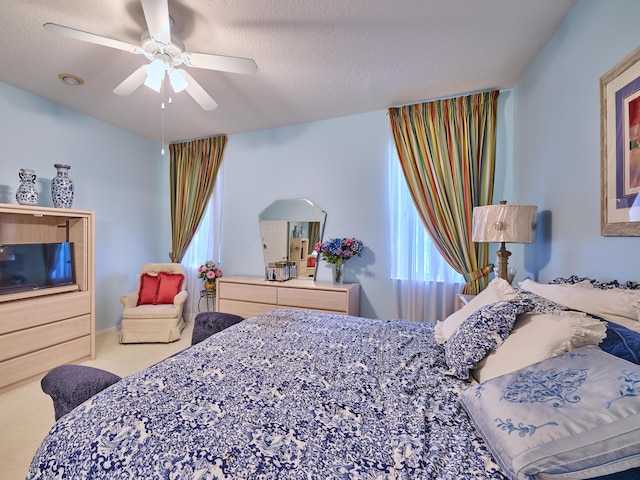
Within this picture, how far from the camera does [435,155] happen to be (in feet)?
9.90

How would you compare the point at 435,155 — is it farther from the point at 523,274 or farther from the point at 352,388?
the point at 352,388

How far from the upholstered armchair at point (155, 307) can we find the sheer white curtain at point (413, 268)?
265 cm

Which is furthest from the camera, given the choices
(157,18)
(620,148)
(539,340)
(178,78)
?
(178,78)

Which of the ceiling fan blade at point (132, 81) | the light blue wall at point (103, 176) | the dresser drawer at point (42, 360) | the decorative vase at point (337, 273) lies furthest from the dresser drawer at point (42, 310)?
the decorative vase at point (337, 273)

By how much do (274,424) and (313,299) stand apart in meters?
2.33

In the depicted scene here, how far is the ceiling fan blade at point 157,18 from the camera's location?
150cm

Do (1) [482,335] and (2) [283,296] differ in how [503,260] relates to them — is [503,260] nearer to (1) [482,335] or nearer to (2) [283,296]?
(1) [482,335]

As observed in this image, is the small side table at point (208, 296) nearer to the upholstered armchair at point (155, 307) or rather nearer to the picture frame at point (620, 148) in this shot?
the upholstered armchair at point (155, 307)

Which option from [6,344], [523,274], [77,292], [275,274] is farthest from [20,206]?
[523,274]

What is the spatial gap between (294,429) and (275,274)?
2.78m

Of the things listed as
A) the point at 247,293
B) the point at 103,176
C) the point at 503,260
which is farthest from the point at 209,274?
the point at 503,260

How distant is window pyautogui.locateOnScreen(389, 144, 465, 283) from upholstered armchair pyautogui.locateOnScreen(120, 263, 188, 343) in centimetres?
268

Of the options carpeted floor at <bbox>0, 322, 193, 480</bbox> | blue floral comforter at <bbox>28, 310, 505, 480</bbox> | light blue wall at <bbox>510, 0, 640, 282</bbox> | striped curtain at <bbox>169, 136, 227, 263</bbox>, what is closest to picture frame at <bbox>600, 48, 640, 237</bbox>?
light blue wall at <bbox>510, 0, 640, 282</bbox>

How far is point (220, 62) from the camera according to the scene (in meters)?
1.92
